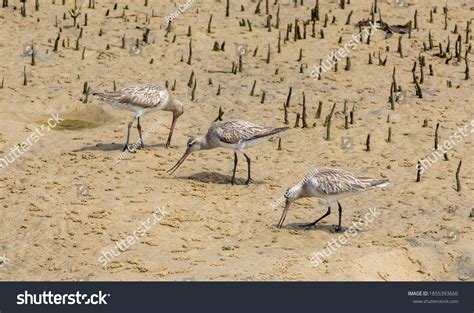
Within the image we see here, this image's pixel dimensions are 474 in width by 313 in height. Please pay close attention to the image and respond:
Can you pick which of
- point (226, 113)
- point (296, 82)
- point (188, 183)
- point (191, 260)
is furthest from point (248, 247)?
point (296, 82)

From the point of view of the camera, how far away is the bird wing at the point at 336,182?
1412 centimetres

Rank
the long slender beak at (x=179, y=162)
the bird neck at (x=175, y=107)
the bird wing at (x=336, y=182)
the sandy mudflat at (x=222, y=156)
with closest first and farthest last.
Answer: the sandy mudflat at (x=222, y=156)
the bird wing at (x=336, y=182)
the long slender beak at (x=179, y=162)
the bird neck at (x=175, y=107)

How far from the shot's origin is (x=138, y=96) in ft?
56.6

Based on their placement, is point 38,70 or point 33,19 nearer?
point 38,70

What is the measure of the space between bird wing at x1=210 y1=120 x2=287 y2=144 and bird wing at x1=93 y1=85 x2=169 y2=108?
161 centimetres

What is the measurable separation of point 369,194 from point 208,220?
2.70 metres

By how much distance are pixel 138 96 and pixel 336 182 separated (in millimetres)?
4525

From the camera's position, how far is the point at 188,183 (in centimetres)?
1599

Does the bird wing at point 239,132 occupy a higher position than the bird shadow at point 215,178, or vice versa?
the bird wing at point 239,132

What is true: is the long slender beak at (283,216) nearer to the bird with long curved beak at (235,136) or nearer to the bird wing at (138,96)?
the bird with long curved beak at (235,136)

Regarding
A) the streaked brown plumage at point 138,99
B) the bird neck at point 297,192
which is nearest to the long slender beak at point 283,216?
the bird neck at point 297,192

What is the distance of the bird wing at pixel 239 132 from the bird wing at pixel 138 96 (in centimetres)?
161

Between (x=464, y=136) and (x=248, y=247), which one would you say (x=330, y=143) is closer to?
(x=464, y=136)

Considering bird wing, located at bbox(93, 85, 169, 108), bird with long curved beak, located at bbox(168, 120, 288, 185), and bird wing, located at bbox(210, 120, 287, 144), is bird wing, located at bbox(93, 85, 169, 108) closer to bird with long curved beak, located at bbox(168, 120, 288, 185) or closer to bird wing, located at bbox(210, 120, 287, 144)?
bird with long curved beak, located at bbox(168, 120, 288, 185)
